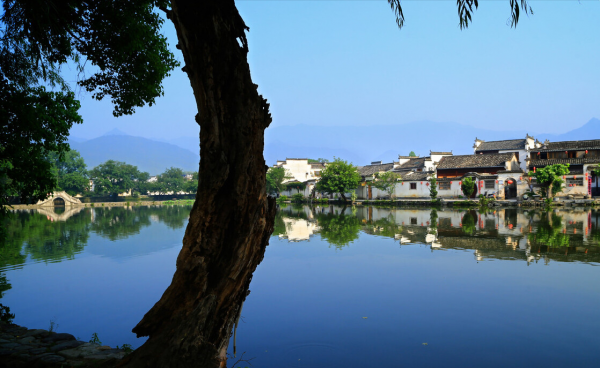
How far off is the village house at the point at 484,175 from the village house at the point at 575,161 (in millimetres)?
1790

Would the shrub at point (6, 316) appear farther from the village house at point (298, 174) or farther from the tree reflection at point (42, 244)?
the village house at point (298, 174)

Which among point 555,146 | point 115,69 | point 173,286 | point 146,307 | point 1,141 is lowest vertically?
point 146,307

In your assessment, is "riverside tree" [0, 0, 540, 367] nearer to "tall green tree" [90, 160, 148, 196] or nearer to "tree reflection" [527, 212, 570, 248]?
"tree reflection" [527, 212, 570, 248]

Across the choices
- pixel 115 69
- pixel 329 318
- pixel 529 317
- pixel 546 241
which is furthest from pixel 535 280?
pixel 115 69

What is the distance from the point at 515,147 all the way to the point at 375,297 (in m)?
39.7

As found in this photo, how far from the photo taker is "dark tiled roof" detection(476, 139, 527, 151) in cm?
4145

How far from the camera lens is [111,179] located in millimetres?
60500

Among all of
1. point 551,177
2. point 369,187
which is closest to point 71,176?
point 369,187

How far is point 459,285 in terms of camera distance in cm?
845

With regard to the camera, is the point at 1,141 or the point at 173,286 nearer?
the point at 173,286

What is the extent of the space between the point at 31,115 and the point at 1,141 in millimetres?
637

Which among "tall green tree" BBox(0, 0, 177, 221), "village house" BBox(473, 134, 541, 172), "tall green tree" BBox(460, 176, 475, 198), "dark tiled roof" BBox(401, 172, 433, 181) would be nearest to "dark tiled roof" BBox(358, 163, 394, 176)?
"dark tiled roof" BBox(401, 172, 433, 181)

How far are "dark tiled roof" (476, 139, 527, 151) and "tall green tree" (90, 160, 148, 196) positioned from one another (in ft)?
160

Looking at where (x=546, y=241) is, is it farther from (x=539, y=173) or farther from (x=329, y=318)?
(x=539, y=173)
